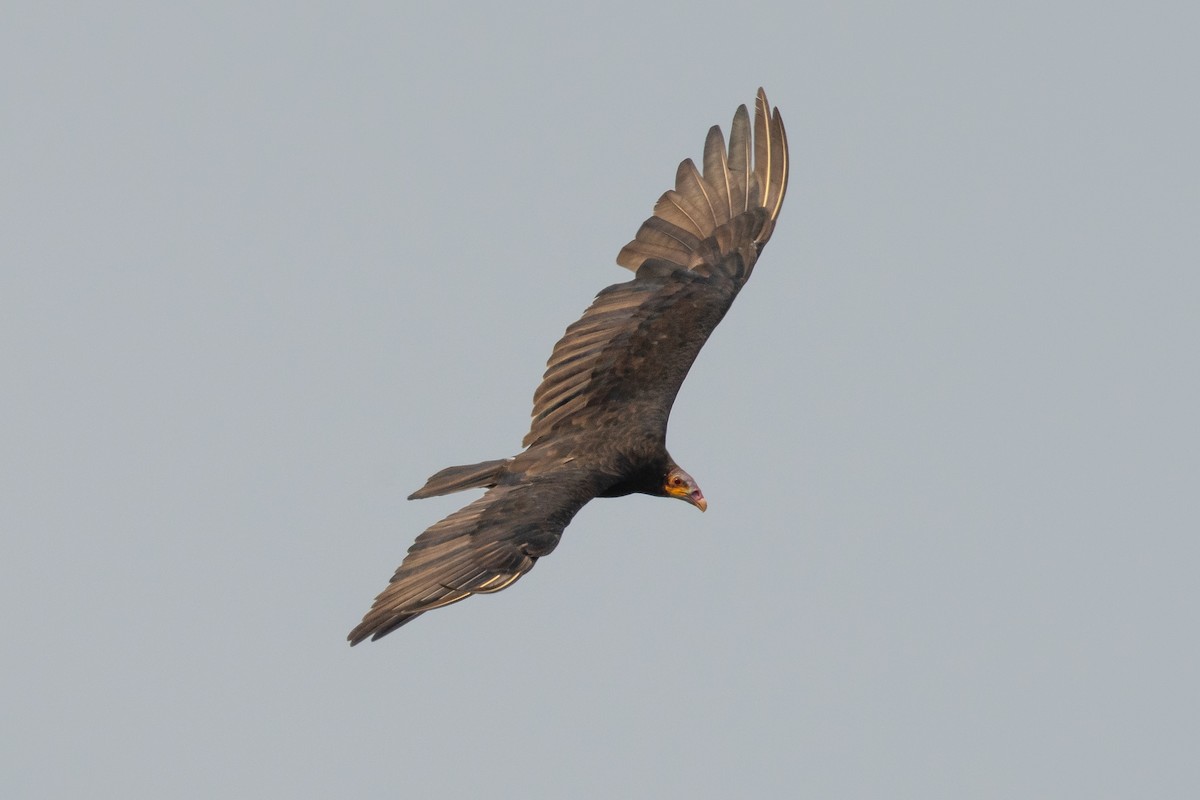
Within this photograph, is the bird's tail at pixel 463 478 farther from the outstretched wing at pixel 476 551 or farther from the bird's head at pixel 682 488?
the bird's head at pixel 682 488

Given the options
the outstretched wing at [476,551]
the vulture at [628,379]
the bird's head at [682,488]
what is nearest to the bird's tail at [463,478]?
the vulture at [628,379]

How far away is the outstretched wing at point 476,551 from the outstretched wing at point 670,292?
143cm

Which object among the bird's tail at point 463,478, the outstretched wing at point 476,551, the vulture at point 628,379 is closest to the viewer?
the outstretched wing at point 476,551

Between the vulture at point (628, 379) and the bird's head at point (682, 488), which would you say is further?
the bird's head at point (682, 488)

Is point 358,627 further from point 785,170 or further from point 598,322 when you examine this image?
point 785,170

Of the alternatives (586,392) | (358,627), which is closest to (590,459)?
(586,392)

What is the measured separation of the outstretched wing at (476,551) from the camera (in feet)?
40.2

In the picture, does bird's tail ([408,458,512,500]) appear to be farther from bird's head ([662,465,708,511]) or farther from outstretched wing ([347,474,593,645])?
bird's head ([662,465,708,511])

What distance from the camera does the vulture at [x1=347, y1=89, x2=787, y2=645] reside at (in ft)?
42.7

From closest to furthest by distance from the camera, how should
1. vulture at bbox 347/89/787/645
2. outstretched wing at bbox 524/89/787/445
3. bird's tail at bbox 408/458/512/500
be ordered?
vulture at bbox 347/89/787/645, bird's tail at bbox 408/458/512/500, outstretched wing at bbox 524/89/787/445

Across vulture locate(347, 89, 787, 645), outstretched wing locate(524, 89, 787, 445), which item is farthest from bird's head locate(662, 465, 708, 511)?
outstretched wing locate(524, 89, 787, 445)

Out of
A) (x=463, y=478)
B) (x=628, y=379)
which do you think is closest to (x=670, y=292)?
(x=628, y=379)

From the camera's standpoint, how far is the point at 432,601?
1223 cm

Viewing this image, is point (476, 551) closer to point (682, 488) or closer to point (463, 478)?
point (463, 478)
